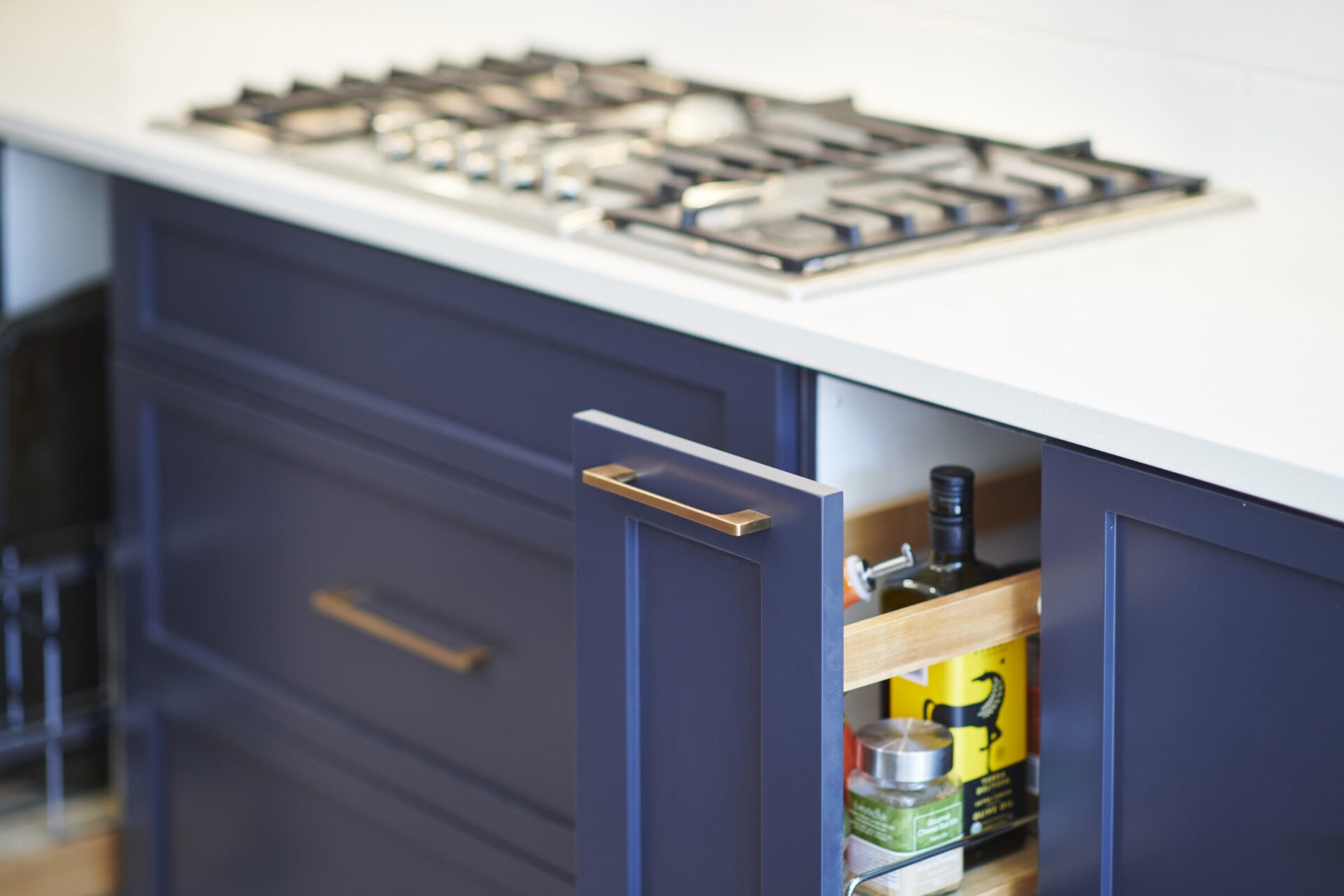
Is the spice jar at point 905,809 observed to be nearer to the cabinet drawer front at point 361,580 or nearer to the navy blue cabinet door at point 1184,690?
the navy blue cabinet door at point 1184,690

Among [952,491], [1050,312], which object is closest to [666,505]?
[952,491]

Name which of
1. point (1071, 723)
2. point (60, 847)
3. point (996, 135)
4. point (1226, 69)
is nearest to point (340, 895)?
point (60, 847)

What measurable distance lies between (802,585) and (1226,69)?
84 centimetres

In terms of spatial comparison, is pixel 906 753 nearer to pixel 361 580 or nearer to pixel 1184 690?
pixel 1184 690

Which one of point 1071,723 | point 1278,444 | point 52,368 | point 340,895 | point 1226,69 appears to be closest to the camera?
point 1278,444

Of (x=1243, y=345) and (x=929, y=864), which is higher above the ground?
(x=1243, y=345)

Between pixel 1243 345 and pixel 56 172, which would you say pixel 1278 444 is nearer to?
pixel 1243 345

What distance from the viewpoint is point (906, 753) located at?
3.23ft

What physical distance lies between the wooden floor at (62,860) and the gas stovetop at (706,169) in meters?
0.80

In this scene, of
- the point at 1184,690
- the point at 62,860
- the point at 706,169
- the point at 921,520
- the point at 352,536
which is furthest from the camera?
the point at 62,860

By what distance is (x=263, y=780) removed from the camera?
1644 millimetres

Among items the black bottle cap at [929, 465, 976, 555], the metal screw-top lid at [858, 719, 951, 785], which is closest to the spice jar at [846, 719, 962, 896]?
the metal screw-top lid at [858, 719, 951, 785]

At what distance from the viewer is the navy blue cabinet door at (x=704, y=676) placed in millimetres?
870

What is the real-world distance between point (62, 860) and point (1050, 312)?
129 centimetres
